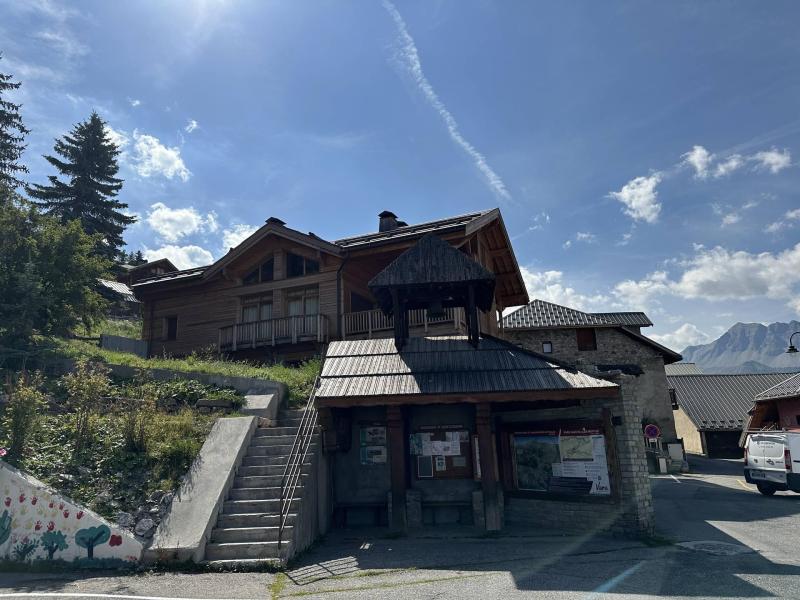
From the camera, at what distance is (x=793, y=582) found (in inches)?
278

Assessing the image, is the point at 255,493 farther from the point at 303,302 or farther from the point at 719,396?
the point at 719,396

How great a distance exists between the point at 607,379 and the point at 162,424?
992cm

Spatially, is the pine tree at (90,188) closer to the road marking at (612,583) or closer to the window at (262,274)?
the window at (262,274)

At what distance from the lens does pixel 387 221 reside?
26.0m

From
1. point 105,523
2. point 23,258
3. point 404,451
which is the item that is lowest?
point 105,523

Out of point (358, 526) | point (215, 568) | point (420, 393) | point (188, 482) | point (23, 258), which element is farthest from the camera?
point (23, 258)

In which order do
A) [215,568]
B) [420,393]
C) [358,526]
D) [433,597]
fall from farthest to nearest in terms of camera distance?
[358,526] → [420,393] → [215,568] → [433,597]

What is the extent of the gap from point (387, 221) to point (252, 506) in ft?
60.3

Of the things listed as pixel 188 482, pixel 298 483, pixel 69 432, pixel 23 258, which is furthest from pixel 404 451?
pixel 23 258

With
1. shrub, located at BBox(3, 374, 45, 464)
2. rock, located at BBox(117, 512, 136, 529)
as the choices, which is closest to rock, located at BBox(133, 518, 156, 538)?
rock, located at BBox(117, 512, 136, 529)

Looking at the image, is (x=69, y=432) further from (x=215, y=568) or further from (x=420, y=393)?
(x=420, y=393)

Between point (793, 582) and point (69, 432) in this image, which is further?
point (69, 432)

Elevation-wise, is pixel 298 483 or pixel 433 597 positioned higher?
pixel 298 483

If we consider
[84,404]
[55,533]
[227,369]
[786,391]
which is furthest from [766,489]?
[84,404]
